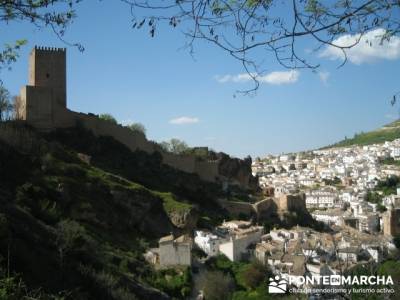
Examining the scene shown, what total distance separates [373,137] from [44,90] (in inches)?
5517

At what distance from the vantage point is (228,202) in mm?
33062

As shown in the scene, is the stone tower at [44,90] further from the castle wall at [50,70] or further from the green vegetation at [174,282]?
the green vegetation at [174,282]

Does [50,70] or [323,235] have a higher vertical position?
[50,70]

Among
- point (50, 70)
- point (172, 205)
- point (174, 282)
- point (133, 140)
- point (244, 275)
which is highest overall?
point (50, 70)

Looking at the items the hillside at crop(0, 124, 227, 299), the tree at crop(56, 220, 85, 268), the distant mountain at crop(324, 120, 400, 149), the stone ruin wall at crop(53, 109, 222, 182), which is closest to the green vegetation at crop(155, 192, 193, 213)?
the hillside at crop(0, 124, 227, 299)

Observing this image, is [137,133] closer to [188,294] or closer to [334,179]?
[188,294]

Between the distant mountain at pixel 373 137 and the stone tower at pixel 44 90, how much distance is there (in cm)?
12249

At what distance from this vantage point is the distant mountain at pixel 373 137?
143125 millimetres

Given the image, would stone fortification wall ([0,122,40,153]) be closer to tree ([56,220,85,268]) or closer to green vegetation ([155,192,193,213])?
green vegetation ([155,192,193,213])

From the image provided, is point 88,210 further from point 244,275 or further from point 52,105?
point 52,105

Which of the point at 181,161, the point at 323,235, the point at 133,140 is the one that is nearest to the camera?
the point at 133,140

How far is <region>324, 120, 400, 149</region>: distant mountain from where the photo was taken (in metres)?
143

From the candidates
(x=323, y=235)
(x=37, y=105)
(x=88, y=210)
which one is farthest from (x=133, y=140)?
(x=323, y=235)

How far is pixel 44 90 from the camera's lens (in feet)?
84.2
